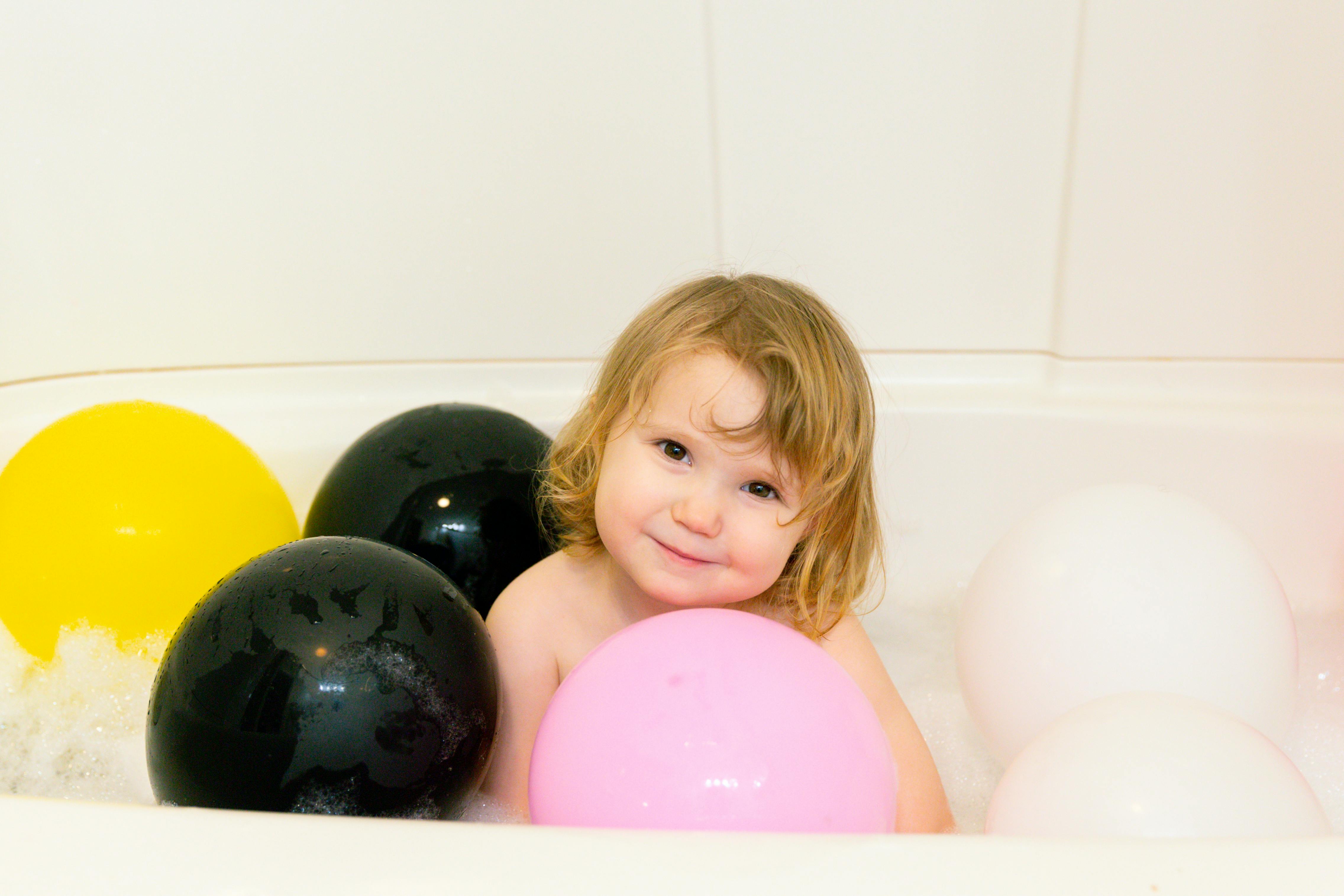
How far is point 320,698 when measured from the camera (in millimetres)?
724

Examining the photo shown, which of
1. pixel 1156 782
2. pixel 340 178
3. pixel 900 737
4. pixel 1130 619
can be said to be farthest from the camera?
pixel 340 178

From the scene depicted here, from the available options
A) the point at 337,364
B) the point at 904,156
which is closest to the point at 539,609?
the point at 337,364

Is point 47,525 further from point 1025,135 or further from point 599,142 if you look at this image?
point 1025,135

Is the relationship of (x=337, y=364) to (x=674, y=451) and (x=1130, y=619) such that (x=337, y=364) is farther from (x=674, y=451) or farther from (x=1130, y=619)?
(x=1130, y=619)

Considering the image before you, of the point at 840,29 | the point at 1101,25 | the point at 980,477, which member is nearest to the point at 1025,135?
the point at 1101,25

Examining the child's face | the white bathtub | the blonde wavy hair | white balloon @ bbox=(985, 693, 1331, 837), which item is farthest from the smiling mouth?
the white bathtub

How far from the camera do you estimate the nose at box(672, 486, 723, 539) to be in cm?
90

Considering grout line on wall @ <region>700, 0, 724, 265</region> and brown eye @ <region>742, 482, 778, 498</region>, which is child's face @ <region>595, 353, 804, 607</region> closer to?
brown eye @ <region>742, 482, 778, 498</region>

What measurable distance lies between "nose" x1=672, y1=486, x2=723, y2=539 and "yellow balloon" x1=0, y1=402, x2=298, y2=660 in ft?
1.64

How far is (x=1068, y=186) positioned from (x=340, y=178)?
990 millimetres

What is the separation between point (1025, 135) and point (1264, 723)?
80 cm

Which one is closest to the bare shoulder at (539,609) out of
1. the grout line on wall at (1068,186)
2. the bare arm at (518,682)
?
the bare arm at (518,682)

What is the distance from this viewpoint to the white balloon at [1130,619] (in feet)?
2.88

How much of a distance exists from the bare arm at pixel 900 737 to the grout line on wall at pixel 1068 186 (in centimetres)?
61
